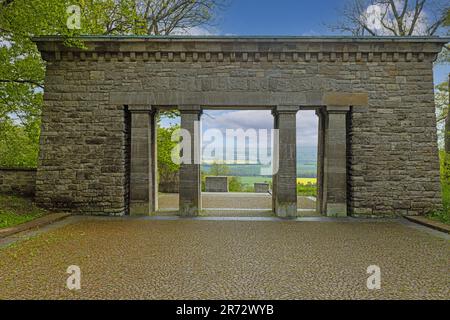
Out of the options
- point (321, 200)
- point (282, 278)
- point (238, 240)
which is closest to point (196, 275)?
point (282, 278)

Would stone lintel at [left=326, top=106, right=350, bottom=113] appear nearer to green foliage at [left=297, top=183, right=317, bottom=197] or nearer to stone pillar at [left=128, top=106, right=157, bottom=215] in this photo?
stone pillar at [left=128, top=106, right=157, bottom=215]

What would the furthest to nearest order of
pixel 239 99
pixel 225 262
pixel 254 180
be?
pixel 254 180
pixel 239 99
pixel 225 262

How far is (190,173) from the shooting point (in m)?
9.74

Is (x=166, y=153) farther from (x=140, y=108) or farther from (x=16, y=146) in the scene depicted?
(x=140, y=108)

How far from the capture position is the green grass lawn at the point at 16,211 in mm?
7691

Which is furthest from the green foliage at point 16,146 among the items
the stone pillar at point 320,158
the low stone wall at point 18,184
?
the stone pillar at point 320,158

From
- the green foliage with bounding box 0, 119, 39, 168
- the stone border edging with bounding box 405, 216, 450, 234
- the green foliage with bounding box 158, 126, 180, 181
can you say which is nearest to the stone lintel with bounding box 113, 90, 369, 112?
the stone border edging with bounding box 405, 216, 450, 234

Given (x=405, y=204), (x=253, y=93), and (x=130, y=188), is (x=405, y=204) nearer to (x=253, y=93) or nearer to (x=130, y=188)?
(x=253, y=93)

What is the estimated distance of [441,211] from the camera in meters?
9.35

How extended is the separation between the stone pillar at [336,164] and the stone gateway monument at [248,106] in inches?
1.2

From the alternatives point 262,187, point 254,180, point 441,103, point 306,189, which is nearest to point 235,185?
point 254,180

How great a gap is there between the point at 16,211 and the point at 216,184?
1249 centimetres

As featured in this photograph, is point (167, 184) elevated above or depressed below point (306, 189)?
above

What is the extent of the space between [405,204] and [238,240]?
587 centimetres
